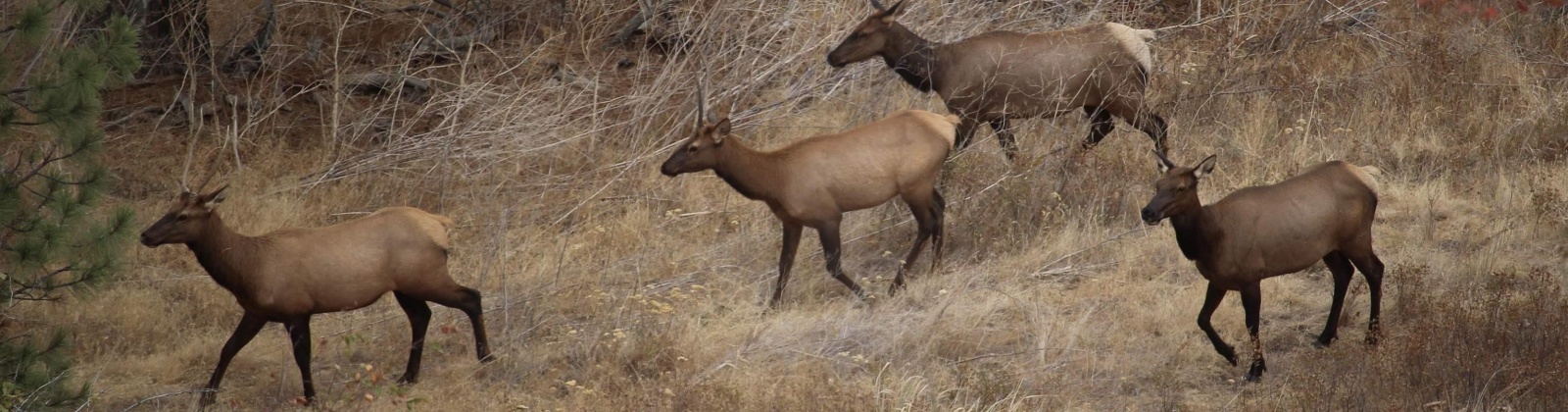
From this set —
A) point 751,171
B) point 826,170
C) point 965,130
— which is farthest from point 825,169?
point 965,130

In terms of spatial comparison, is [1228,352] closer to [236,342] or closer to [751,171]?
[751,171]

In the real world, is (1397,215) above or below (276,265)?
below

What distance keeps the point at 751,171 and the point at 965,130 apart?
228 cm

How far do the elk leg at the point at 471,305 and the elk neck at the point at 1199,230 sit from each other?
347cm

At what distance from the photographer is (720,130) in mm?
9047

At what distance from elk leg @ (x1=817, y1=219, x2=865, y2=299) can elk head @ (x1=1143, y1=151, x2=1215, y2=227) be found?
203 cm

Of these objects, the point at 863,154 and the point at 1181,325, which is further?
the point at 863,154

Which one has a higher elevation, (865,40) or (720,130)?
(720,130)

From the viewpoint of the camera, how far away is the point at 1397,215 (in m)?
10.0

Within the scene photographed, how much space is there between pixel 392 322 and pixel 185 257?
1967mm

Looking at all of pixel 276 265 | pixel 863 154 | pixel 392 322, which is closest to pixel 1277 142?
pixel 863 154

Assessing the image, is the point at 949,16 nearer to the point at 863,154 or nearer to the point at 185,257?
the point at 863,154

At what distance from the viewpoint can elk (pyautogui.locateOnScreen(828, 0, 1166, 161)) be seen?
10.8 metres

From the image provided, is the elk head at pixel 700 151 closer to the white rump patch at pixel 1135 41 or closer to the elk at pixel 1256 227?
the elk at pixel 1256 227
